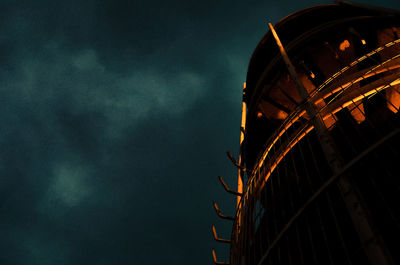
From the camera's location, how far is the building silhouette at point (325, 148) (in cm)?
534

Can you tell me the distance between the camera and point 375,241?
4.39 m

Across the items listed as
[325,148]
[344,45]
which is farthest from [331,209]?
[344,45]

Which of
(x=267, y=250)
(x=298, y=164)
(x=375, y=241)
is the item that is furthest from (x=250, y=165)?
(x=375, y=241)

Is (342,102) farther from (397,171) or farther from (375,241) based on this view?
(375,241)

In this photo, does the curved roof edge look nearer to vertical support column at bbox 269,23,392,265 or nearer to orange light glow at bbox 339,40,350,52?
orange light glow at bbox 339,40,350,52

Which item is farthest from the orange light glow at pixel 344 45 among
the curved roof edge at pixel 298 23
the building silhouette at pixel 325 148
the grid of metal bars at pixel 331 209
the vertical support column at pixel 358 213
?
the vertical support column at pixel 358 213

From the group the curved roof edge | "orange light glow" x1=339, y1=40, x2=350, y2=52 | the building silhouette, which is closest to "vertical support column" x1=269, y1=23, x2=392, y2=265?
the building silhouette

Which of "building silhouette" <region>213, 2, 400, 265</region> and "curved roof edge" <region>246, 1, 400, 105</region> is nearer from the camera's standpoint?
"building silhouette" <region>213, 2, 400, 265</region>

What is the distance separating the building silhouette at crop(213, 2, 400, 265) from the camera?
17.5ft

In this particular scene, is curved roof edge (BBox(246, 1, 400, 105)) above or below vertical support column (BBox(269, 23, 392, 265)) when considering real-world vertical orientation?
above

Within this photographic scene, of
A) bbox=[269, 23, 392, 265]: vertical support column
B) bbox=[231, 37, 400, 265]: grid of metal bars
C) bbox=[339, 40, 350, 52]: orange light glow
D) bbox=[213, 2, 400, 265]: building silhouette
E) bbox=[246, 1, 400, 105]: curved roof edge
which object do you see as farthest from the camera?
bbox=[246, 1, 400, 105]: curved roof edge

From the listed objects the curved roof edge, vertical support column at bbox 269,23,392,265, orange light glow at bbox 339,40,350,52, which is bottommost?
vertical support column at bbox 269,23,392,265

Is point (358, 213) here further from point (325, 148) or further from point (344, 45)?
point (344, 45)

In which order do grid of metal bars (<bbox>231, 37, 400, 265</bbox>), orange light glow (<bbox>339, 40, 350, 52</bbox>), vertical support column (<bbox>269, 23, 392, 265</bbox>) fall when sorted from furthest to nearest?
1. orange light glow (<bbox>339, 40, 350, 52</bbox>)
2. grid of metal bars (<bbox>231, 37, 400, 265</bbox>)
3. vertical support column (<bbox>269, 23, 392, 265</bbox>)
